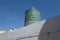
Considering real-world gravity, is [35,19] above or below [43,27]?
above

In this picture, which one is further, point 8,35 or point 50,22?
point 8,35

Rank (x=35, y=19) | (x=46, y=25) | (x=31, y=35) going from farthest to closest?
(x=35, y=19) < (x=31, y=35) < (x=46, y=25)

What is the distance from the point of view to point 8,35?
11.5 feet

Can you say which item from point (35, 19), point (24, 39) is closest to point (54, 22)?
point (24, 39)

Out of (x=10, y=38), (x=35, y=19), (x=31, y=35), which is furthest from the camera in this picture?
(x=35, y=19)

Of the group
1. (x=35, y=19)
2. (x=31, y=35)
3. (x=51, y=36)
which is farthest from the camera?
(x=35, y=19)

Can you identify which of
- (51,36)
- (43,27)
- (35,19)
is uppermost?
(35,19)

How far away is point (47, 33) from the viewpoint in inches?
106

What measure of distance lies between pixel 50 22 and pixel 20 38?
2.45 feet

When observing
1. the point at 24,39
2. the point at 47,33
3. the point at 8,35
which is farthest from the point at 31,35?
the point at 8,35

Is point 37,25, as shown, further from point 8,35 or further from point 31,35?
point 8,35

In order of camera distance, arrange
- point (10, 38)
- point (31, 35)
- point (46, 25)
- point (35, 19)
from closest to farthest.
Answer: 1. point (46, 25)
2. point (31, 35)
3. point (10, 38)
4. point (35, 19)

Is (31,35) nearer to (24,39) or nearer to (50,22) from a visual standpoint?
(24,39)

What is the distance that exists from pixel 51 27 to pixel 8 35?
3.81 feet
